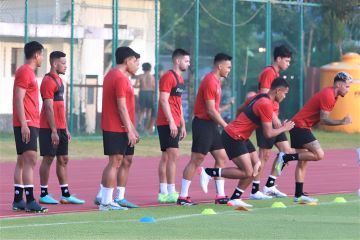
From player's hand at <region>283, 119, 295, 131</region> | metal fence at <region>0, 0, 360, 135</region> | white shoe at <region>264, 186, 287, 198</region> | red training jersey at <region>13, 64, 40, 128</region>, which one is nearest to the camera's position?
red training jersey at <region>13, 64, 40, 128</region>

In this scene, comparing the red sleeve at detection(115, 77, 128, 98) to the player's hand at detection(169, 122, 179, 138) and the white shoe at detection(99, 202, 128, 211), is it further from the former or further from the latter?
the white shoe at detection(99, 202, 128, 211)

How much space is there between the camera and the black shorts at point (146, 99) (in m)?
29.3

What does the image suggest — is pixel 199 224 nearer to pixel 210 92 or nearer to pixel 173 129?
pixel 173 129

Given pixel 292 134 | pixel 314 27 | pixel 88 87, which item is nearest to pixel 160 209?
pixel 292 134

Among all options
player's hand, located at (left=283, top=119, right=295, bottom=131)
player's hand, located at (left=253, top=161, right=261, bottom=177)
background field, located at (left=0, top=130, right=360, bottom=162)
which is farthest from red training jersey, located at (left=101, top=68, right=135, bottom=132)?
background field, located at (left=0, top=130, right=360, bottom=162)

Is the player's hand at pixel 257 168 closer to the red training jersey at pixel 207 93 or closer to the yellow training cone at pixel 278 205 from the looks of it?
the yellow training cone at pixel 278 205

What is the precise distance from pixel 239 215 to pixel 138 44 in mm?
16481

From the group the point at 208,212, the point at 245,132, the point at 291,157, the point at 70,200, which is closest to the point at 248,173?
the point at 245,132

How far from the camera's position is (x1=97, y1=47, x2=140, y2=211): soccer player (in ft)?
47.3

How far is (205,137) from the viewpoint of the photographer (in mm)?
15594

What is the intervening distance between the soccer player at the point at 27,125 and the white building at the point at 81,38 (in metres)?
12.3

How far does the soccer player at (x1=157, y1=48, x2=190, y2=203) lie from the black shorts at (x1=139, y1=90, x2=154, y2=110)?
521 inches

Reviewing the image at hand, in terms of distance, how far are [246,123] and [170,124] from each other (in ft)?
4.08

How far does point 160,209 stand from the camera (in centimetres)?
1463
